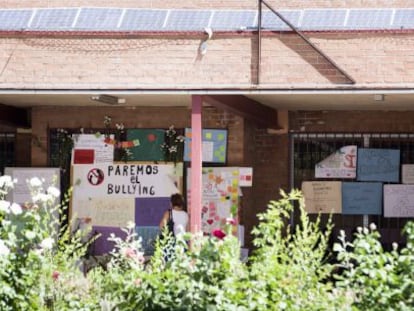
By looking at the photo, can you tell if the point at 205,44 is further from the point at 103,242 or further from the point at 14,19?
the point at 103,242

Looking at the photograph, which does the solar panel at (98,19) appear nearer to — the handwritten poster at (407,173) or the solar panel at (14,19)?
the solar panel at (14,19)

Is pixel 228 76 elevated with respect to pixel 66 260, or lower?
elevated

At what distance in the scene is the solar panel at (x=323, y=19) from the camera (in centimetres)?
1581

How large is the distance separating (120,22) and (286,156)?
3.85 m

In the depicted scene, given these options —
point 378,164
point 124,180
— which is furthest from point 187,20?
point 378,164

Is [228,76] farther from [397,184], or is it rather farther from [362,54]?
[397,184]

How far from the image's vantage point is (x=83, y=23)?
16516mm

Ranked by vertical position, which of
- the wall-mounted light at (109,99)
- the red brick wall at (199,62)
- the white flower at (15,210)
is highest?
the red brick wall at (199,62)

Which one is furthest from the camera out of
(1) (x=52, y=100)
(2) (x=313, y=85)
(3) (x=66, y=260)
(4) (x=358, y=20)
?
(1) (x=52, y=100)

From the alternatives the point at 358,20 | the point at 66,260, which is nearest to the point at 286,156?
the point at 358,20

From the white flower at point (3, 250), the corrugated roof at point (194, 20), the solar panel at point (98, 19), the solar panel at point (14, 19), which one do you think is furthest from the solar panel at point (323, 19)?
the white flower at point (3, 250)

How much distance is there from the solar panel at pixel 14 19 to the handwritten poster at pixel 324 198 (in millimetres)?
5214

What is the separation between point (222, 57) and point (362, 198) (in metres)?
3.97

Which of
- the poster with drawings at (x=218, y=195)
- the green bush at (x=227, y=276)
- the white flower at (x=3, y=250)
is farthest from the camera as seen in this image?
the poster with drawings at (x=218, y=195)
